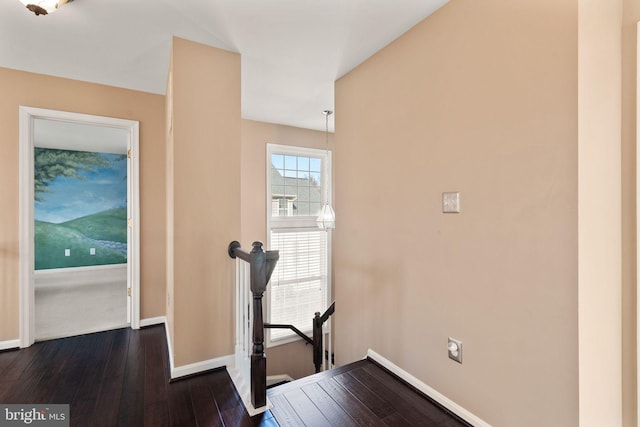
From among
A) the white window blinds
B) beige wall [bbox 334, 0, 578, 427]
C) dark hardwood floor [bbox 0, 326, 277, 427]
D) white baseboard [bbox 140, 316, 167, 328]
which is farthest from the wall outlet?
the white window blinds

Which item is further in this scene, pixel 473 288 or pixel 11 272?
pixel 11 272

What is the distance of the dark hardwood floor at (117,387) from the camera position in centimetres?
170

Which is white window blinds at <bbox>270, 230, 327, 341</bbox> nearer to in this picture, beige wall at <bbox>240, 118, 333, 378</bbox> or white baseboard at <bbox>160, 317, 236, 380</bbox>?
beige wall at <bbox>240, 118, 333, 378</bbox>

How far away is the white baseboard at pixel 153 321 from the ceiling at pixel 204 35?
239cm

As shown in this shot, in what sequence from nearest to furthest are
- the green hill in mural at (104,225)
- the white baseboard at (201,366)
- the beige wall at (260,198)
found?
the white baseboard at (201,366), the beige wall at (260,198), the green hill in mural at (104,225)

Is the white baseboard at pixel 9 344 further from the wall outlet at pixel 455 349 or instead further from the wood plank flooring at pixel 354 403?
the wall outlet at pixel 455 349

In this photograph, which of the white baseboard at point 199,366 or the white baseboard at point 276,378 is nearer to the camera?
the white baseboard at point 199,366

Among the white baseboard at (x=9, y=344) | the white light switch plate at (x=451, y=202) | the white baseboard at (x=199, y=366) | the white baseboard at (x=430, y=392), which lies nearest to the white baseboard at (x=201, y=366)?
the white baseboard at (x=199, y=366)

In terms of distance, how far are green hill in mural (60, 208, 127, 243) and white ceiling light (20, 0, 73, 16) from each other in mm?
5276

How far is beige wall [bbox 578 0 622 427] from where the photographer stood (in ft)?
4.09

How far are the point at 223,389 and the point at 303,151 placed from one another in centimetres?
354

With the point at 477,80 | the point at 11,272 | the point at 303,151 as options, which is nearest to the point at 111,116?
the point at 11,272

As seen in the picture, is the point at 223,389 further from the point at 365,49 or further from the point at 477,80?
the point at 365,49

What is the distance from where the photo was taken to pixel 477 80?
1643 millimetres
